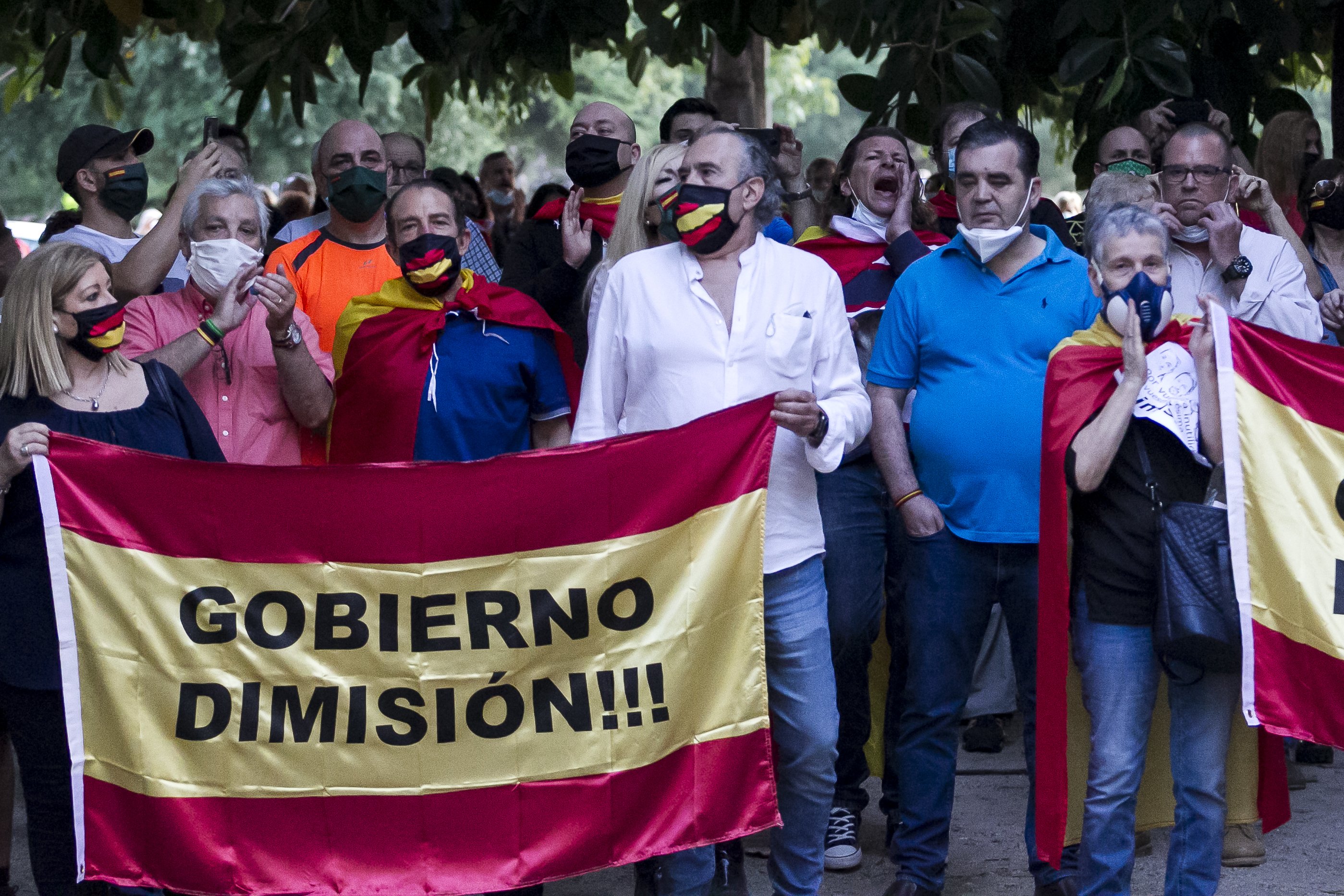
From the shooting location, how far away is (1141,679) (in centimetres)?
429

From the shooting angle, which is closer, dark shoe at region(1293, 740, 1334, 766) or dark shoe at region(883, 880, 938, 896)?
dark shoe at region(883, 880, 938, 896)

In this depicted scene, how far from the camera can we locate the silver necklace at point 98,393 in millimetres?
4320

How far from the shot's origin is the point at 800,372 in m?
4.45

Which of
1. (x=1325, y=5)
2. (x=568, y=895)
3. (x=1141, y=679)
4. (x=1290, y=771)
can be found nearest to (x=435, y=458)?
(x=568, y=895)

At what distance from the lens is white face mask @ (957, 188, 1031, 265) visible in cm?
475

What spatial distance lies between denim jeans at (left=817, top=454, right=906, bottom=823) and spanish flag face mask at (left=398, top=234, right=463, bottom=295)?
4.17 ft

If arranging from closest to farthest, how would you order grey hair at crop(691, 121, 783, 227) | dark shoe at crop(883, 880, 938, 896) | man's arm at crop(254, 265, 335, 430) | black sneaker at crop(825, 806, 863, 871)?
grey hair at crop(691, 121, 783, 227)
man's arm at crop(254, 265, 335, 430)
dark shoe at crop(883, 880, 938, 896)
black sneaker at crop(825, 806, 863, 871)

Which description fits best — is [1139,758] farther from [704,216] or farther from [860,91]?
[860,91]

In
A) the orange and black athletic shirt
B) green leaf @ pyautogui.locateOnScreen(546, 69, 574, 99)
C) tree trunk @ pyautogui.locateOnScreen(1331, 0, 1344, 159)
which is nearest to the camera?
the orange and black athletic shirt

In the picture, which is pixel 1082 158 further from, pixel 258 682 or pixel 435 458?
pixel 258 682

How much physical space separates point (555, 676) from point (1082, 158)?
14.0ft

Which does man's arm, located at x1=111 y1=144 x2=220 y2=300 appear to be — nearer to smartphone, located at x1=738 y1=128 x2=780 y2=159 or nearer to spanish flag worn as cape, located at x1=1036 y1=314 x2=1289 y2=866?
smartphone, located at x1=738 y1=128 x2=780 y2=159

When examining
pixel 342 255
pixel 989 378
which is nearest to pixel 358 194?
pixel 342 255

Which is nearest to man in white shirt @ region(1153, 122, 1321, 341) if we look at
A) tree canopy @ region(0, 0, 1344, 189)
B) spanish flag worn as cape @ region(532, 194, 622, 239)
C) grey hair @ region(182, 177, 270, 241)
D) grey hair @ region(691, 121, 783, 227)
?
tree canopy @ region(0, 0, 1344, 189)
